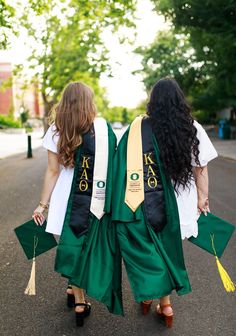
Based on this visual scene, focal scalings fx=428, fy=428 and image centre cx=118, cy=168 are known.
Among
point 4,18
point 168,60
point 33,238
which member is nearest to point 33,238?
point 33,238

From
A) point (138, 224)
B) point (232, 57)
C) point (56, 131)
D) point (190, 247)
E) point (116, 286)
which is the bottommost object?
point (190, 247)

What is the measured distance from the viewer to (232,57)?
17844mm

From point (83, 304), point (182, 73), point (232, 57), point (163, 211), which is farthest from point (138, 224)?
point (182, 73)

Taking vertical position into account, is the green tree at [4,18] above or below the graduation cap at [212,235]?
above

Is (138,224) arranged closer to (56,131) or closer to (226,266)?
(56,131)

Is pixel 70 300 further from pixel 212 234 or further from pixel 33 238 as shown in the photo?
pixel 212 234

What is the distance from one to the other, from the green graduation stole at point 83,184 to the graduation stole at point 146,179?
0.97 ft

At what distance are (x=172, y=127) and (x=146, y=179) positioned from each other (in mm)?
426

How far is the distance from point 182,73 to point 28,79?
1330cm

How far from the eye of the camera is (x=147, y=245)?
3.10m

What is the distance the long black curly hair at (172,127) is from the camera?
313 cm

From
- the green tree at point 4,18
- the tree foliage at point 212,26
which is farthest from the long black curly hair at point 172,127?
the tree foliage at point 212,26

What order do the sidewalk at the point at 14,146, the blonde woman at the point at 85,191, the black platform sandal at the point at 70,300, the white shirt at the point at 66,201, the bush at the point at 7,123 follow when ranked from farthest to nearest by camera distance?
the bush at the point at 7,123 → the sidewalk at the point at 14,146 → the black platform sandal at the point at 70,300 → the white shirt at the point at 66,201 → the blonde woman at the point at 85,191

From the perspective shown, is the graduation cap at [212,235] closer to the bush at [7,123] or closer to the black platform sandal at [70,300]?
the black platform sandal at [70,300]
